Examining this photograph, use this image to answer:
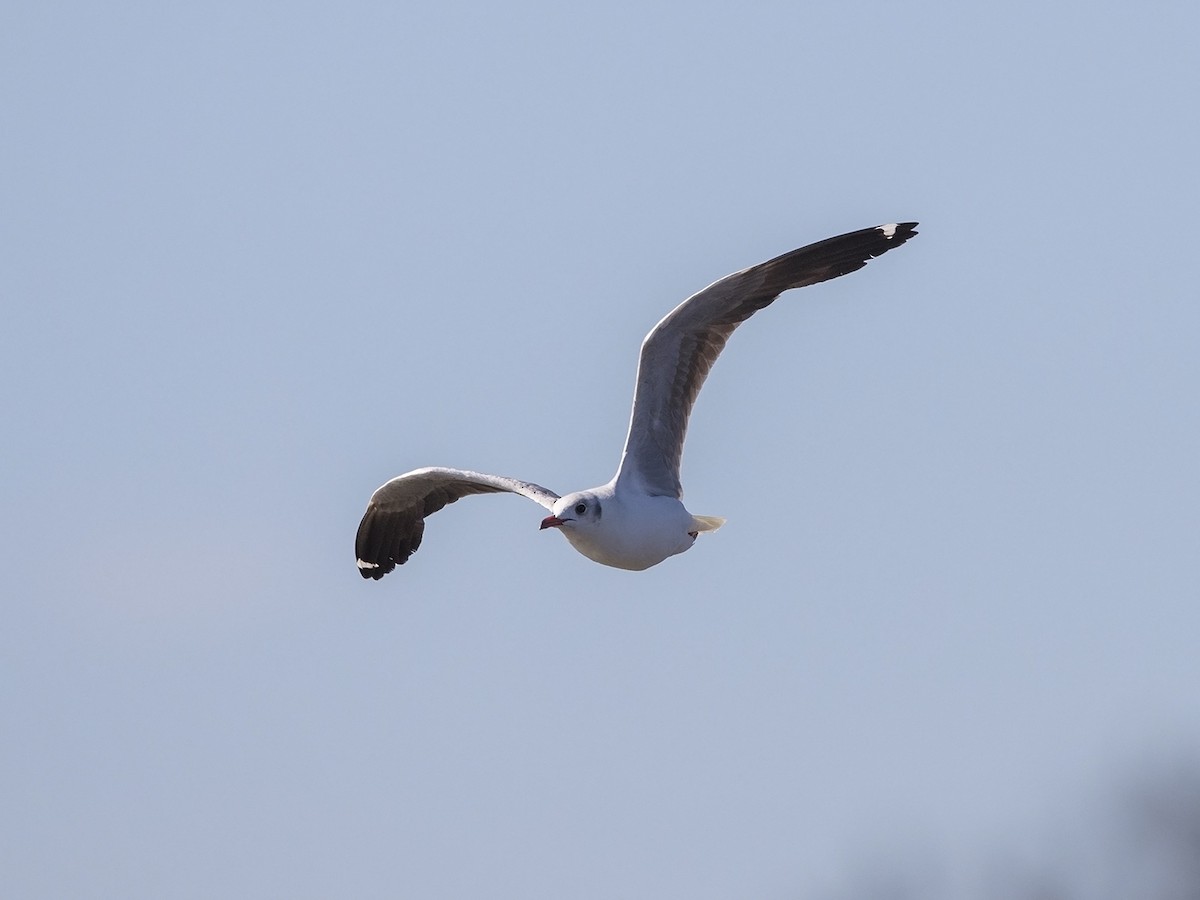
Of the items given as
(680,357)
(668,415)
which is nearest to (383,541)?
(668,415)

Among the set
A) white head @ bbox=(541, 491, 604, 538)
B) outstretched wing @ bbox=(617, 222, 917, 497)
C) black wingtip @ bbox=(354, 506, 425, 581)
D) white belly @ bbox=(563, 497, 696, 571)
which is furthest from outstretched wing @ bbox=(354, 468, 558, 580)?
white head @ bbox=(541, 491, 604, 538)

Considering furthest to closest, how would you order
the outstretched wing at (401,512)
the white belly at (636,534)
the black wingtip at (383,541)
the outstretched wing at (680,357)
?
the black wingtip at (383,541) → the outstretched wing at (401,512) → the outstretched wing at (680,357) → the white belly at (636,534)

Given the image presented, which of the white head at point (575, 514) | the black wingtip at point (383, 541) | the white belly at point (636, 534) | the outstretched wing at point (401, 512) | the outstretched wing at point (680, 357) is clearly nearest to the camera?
the white head at point (575, 514)

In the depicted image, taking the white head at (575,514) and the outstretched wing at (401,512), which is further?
the outstretched wing at (401,512)

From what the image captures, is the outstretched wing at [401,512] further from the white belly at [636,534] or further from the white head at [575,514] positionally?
the white head at [575,514]

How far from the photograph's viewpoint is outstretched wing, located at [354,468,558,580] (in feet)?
70.7

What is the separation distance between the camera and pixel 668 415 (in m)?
19.0

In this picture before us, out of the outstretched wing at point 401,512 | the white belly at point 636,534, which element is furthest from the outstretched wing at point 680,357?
the outstretched wing at point 401,512

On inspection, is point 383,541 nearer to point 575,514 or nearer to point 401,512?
point 401,512

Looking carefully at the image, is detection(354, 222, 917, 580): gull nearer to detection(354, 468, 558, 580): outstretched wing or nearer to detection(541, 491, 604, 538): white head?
detection(541, 491, 604, 538): white head

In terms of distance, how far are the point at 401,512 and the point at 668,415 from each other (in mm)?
4733

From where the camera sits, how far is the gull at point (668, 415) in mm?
18031

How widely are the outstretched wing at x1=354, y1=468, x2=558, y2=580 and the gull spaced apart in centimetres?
143

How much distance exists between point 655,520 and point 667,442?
3.35 ft
